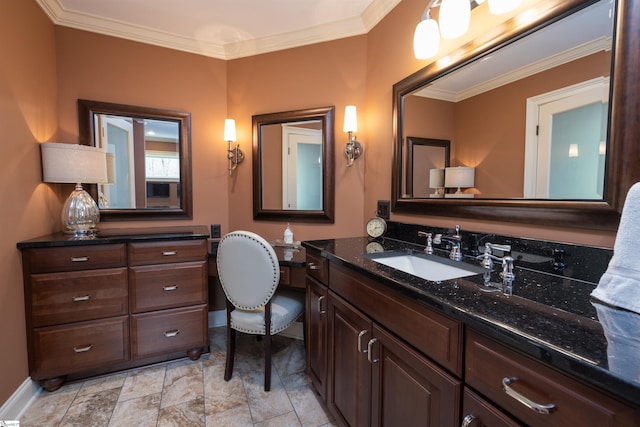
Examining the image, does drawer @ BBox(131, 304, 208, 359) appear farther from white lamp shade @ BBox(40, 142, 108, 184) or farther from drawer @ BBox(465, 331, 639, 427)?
drawer @ BBox(465, 331, 639, 427)

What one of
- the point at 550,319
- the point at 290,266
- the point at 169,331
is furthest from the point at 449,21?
the point at 169,331

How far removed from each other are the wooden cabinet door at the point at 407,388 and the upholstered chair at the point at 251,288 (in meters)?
0.76

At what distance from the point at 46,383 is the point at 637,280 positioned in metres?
2.79

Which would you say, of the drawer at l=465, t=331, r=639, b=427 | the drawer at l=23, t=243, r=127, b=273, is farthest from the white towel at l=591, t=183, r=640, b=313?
the drawer at l=23, t=243, r=127, b=273

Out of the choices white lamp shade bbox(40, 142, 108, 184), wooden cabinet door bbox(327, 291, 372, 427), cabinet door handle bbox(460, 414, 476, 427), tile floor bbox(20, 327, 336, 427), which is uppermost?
white lamp shade bbox(40, 142, 108, 184)

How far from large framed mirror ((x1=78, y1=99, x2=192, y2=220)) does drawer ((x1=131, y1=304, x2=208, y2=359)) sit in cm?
85

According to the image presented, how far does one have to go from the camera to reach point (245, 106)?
8.34 feet

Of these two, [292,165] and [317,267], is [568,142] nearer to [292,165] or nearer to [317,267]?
[317,267]

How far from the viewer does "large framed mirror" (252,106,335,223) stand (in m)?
2.27

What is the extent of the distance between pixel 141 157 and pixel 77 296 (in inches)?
44.7

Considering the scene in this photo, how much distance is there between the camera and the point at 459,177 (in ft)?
4.73

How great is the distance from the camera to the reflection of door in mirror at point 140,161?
228cm

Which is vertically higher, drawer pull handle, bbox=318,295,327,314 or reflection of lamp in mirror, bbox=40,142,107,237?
reflection of lamp in mirror, bbox=40,142,107,237

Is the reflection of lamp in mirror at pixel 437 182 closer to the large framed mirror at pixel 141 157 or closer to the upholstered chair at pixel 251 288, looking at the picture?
the upholstered chair at pixel 251 288
